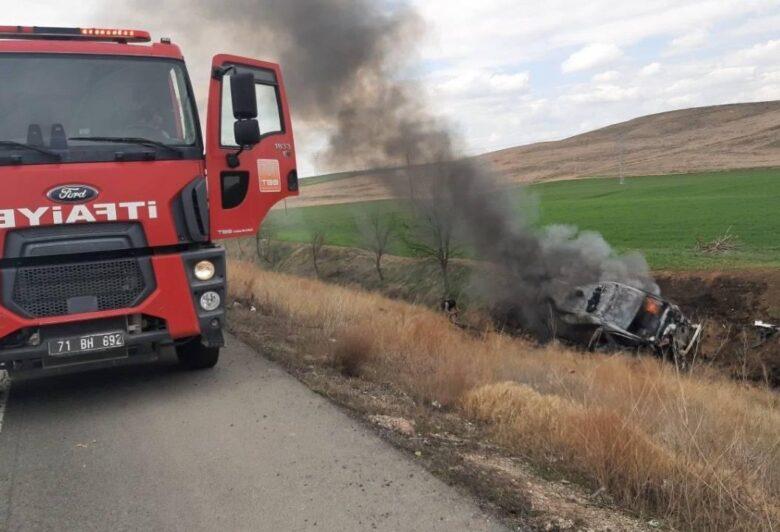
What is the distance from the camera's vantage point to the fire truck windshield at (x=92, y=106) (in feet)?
15.9

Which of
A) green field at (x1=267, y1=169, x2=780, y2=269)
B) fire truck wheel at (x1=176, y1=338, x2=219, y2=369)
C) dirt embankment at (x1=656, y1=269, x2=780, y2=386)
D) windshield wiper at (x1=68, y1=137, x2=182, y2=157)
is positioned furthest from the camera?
green field at (x1=267, y1=169, x2=780, y2=269)

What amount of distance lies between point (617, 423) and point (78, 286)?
13.0 ft

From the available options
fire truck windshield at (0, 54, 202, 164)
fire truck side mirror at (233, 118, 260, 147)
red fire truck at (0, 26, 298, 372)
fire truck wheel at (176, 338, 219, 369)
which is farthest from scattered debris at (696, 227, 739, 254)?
fire truck windshield at (0, 54, 202, 164)

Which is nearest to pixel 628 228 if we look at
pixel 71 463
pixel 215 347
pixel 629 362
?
pixel 629 362

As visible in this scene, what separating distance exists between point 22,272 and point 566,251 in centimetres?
1492

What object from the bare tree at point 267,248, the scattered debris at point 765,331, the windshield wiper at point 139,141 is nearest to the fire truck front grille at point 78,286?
the windshield wiper at point 139,141

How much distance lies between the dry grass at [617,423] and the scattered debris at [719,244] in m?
13.0

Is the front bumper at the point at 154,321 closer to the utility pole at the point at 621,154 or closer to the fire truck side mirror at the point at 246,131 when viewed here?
the fire truck side mirror at the point at 246,131

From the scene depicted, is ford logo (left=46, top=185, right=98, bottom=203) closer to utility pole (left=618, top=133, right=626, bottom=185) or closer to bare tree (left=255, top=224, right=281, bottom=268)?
bare tree (left=255, top=224, right=281, bottom=268)

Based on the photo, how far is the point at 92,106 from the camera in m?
5.11

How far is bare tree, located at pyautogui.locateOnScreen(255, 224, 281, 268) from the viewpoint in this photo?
32.8 m

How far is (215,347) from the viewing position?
5.86 m

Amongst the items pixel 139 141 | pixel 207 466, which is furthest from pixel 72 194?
pixel 207 466

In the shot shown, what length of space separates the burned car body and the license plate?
9202mm
